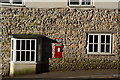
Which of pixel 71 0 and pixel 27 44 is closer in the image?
pixel 27 44

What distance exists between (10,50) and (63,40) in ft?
10.5

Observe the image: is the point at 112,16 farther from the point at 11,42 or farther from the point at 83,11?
the point at 11,42

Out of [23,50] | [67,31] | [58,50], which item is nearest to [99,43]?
[67,31]

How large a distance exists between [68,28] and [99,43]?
7.02ft

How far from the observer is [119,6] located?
1259cm

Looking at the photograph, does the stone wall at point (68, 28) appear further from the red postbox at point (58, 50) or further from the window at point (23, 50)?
the window at point (23, 50)

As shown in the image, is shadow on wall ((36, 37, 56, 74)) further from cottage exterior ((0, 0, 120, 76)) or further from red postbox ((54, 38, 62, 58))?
A: red postbox ((54, 38, 62, 58))

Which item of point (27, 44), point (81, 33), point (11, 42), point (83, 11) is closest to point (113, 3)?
point (83, 11)

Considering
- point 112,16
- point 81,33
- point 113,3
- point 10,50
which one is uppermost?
point 113,3

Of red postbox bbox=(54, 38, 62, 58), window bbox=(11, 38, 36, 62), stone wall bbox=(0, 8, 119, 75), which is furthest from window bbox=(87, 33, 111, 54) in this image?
window bbox=(11, 38, 36, 62)

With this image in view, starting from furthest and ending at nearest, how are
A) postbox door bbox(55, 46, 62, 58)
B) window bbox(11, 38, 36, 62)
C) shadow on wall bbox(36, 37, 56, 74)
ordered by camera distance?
postbox door bbox(55, 46, 62, 58) < shadow on wall bbox(36, 37, 56, 74) < window bbox(11, 38, 36, 62)

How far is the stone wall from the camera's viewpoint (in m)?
12.2

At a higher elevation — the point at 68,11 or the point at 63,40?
the point at 68,11

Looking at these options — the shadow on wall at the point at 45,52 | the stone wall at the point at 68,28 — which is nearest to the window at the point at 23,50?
the shadow on wall at the point at 45,52
